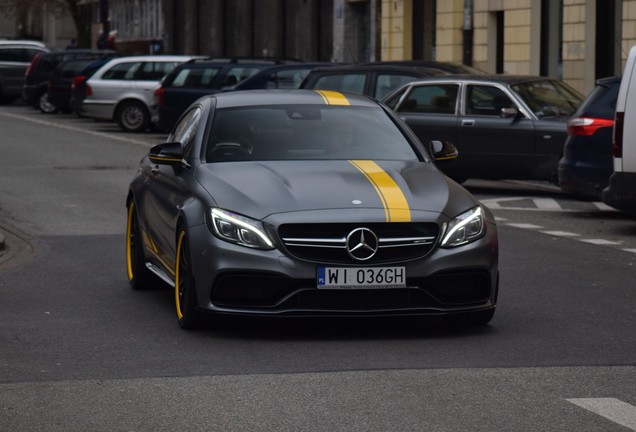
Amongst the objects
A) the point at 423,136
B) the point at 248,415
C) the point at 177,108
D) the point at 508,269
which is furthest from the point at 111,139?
the point at 248,415

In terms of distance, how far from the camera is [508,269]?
12539 mm

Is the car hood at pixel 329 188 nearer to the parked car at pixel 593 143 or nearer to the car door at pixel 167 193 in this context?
the car door at pixel 167 193

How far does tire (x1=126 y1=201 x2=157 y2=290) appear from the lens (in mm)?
11305

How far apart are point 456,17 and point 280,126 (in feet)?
96.2

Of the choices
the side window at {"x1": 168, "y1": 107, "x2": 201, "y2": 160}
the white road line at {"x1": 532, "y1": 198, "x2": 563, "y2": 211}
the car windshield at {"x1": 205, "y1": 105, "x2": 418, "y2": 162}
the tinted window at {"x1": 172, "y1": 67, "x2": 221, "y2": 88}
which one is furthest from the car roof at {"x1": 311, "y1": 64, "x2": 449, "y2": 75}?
the car windshield at {"x1": 205, "y1": 105, "x2": 418, "y2": 162}

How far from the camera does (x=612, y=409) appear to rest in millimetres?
7031

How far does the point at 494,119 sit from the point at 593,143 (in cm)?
354

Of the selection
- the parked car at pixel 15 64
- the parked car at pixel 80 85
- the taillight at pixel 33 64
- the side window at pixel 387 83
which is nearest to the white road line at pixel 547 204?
the side window at pixel 387 83

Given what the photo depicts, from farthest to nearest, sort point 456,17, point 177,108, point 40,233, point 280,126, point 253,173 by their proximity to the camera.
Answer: point 456,17 < point 177,108 < point 40,233 < point 280,126 < point 253,173

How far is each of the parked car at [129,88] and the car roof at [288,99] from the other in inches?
1016

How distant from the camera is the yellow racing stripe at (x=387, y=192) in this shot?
8.93 meters

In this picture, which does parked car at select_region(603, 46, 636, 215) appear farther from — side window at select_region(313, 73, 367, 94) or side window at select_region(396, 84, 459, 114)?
side window at select_region(313, 73, 367, 94)

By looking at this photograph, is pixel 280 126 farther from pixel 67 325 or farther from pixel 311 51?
pixel 311 51

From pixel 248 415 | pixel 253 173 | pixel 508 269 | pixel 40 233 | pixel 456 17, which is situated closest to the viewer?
pixel 248 415
